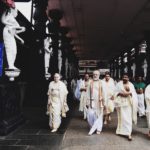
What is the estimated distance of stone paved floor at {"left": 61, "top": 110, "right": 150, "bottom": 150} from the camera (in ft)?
25.1

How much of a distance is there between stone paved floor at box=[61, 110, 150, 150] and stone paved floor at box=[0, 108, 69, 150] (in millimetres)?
245

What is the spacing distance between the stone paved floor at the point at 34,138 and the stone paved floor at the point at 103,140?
24 cm

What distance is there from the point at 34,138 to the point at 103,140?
5.45 ft

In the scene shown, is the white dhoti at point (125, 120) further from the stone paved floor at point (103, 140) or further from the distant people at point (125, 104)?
the stone paved floor at point (103, 140)

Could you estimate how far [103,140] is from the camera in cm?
849

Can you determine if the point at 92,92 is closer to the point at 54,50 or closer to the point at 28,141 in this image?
→ the point at 28,141

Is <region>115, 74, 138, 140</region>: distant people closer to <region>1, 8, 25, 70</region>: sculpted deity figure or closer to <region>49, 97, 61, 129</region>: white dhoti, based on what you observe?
<region>49, 97, 61, 129</region>: white dhoti

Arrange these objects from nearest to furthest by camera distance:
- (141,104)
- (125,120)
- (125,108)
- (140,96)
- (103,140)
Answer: (103,140), (125,120), (125,108), (140,96), (141,104)

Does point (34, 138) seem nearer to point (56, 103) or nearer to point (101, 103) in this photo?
point (56, 103)

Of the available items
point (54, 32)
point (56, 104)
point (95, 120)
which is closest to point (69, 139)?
point (95, 120)

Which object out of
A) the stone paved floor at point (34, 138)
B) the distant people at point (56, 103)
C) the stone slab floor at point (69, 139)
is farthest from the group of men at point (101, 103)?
the stone paved floor at point (34, 138)

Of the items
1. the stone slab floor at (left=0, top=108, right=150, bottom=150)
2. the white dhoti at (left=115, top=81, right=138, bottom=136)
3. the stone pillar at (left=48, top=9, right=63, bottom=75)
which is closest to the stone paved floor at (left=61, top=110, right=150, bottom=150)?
the stone slab floor at (left=0, top=108, right=150, bottom=150)

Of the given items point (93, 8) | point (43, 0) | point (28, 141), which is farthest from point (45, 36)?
point (28, 141)

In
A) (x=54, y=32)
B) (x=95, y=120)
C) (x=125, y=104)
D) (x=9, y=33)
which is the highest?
(x=54, y=32)
